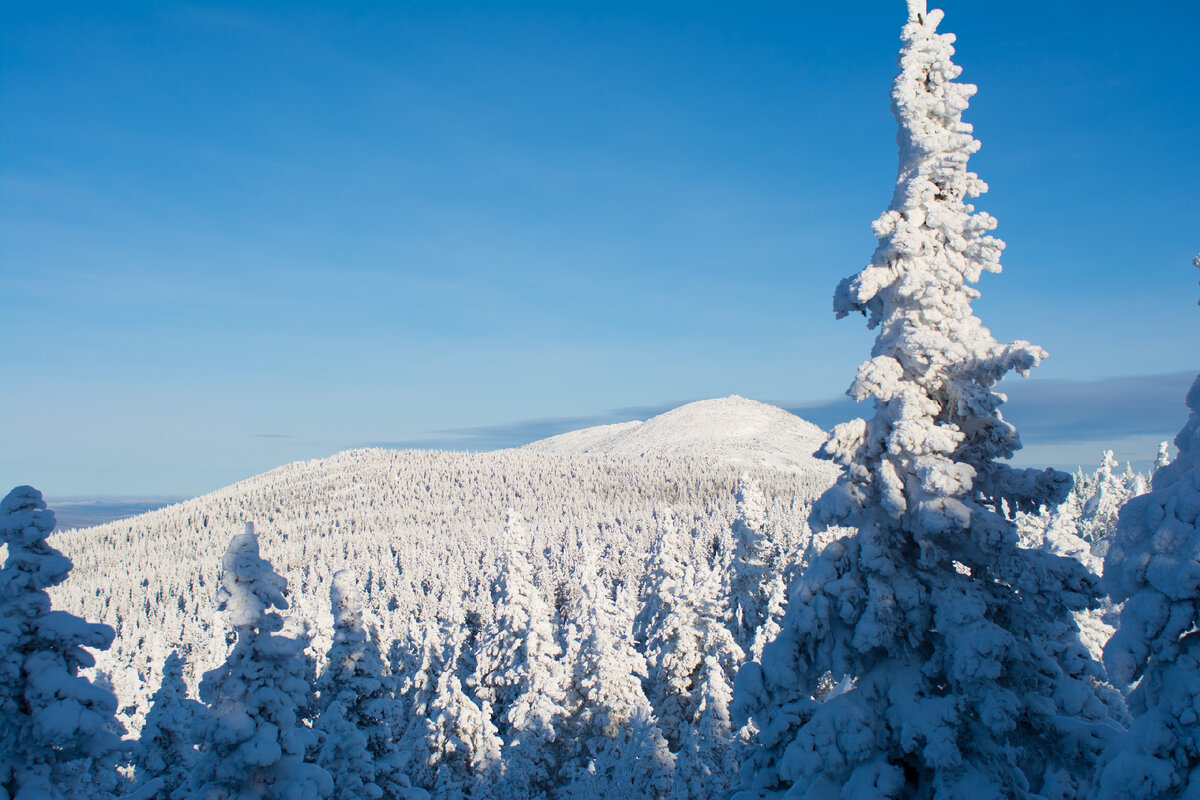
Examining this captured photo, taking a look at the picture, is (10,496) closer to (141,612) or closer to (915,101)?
(915,101)

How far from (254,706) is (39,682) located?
3487 mm

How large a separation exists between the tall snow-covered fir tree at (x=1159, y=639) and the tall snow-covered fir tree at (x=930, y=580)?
1486mm

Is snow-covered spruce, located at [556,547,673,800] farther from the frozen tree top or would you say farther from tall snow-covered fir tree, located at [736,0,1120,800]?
tall snow-covered fir tree, located at [736,0,1120,800]

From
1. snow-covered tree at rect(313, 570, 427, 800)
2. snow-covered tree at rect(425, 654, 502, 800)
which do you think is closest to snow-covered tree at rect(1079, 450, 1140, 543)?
snow-covered tree at rect(425, 654, 502, 800)

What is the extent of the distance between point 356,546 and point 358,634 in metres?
130

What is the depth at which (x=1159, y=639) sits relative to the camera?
26.4ft

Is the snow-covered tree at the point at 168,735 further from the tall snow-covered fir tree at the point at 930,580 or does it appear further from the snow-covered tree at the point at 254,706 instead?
the tall snow-covered fir tree at the point at 930,580

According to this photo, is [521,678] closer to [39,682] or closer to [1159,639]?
[39,682]

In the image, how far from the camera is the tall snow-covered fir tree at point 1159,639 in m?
7.69

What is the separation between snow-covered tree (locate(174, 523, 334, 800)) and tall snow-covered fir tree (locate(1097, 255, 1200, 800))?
13233 mm

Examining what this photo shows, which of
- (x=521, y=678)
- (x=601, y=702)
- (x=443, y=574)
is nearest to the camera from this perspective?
(x=601, y=702)

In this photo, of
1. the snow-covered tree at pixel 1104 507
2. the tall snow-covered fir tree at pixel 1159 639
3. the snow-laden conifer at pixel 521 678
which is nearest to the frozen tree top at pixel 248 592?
the tall snow-covered fir tree at pixel 1159 639

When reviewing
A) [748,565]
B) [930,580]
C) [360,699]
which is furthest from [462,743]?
[930,580]

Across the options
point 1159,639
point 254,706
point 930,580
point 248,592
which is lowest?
point 254,706
